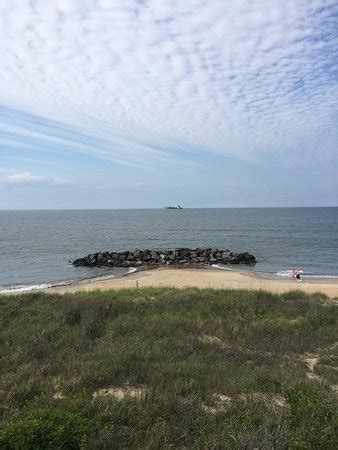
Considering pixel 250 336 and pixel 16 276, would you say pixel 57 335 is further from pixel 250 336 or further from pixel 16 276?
pixel 16 276

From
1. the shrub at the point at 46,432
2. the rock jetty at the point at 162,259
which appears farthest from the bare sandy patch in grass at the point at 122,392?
the rock jetty at the point at 162,259

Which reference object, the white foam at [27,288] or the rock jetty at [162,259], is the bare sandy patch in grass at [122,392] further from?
the rock jetty at [162,259]

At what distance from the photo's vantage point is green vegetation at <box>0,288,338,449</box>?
5582 mm

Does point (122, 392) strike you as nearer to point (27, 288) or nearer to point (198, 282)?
point (198, 282)

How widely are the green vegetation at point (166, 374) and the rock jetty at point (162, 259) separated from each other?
2949cm

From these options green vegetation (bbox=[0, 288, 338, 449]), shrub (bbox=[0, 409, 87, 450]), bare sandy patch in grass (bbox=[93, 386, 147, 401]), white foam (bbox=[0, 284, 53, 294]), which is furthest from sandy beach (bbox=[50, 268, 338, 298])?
shrub (bbox=[0, 409, 87, 450])

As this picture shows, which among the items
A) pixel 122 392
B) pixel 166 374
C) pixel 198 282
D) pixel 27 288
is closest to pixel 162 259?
pixel 198 282

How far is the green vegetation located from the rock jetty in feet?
96.8

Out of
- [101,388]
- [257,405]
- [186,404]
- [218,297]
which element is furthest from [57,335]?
[218,297]

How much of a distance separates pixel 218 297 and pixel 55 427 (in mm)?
11865

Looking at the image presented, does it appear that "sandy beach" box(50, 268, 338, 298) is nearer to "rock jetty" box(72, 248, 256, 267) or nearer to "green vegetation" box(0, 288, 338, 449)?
"rock jetty" box(72, 248, 256, 267)

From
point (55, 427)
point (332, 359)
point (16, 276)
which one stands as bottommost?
point (16, 276)

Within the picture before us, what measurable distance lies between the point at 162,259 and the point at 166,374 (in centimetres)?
3807

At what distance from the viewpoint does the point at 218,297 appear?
653 inches
